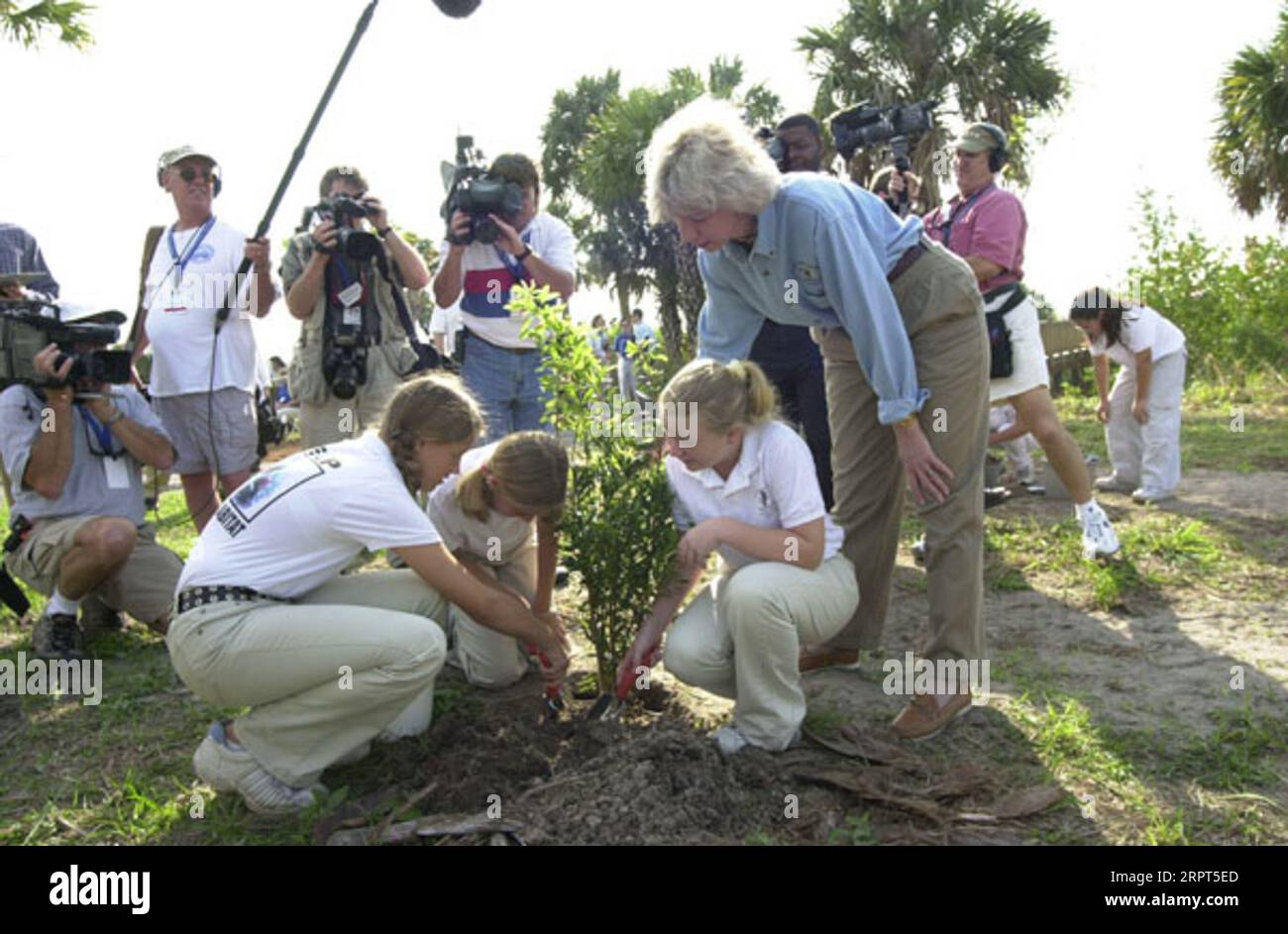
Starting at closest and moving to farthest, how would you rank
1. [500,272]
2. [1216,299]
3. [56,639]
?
[56,639]
[500,272]
[1216,299]

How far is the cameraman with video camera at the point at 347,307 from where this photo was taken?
14.9 ft

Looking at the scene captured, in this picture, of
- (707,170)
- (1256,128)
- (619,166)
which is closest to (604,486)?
(707,170)

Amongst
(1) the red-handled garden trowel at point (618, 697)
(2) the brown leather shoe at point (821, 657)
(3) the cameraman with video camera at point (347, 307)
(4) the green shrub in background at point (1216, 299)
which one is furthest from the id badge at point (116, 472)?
(4) the green shrub in background at point (1216, 299)

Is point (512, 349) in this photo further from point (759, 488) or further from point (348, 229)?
point (759, 488)

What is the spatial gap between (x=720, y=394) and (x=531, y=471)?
56 cm

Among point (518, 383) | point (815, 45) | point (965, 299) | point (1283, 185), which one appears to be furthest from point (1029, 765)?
point (815, 45)

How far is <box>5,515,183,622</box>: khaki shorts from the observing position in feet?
14.3

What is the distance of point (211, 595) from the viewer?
2.89 metres

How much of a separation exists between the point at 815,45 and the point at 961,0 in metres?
2.24

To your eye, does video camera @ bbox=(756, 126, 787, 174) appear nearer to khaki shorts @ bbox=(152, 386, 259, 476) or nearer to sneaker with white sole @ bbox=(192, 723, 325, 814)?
khaki shorts @ bbox=(152, 386, 259, 476)

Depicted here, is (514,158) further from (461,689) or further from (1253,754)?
(1253,754)

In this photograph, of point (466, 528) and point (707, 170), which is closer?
point (707, 170)

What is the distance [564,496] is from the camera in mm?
3119
